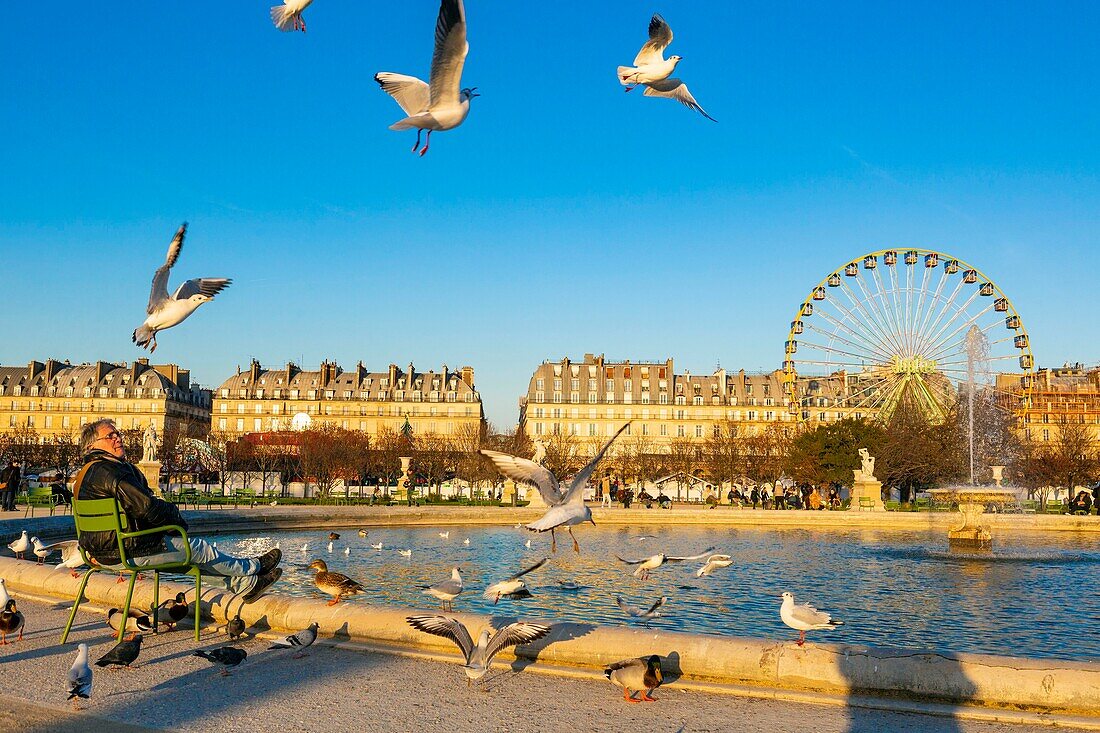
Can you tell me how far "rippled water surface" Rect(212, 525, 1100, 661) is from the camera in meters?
10.9

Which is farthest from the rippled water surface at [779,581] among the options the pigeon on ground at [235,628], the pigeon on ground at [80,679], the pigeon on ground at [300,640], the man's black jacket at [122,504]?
the pigeon on ground at [80,679]

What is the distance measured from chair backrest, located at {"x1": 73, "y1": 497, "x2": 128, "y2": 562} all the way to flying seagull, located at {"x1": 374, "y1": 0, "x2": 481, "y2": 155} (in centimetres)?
344

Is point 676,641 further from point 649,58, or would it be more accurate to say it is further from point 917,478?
point 917,478

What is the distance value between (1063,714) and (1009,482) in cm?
4592

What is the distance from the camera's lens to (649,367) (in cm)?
10100

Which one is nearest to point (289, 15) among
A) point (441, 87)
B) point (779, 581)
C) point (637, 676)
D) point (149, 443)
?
point (441, 87)

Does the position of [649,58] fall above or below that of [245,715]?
above

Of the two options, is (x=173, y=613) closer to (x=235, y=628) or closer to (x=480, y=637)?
(x=235, y=628)

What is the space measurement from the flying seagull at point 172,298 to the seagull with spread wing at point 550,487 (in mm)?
3632

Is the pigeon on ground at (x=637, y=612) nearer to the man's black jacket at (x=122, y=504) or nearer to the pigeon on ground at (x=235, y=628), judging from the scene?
the pigeon on ground at (x=235, y=628)

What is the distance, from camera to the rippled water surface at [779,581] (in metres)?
10.9

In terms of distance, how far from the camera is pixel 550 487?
8.60m

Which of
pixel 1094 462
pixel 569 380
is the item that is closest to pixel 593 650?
pixel 1094 462

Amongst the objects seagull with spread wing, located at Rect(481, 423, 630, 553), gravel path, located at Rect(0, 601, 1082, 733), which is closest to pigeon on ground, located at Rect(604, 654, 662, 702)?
gravel path, located at Rect(0, 601, 1082, 733)
